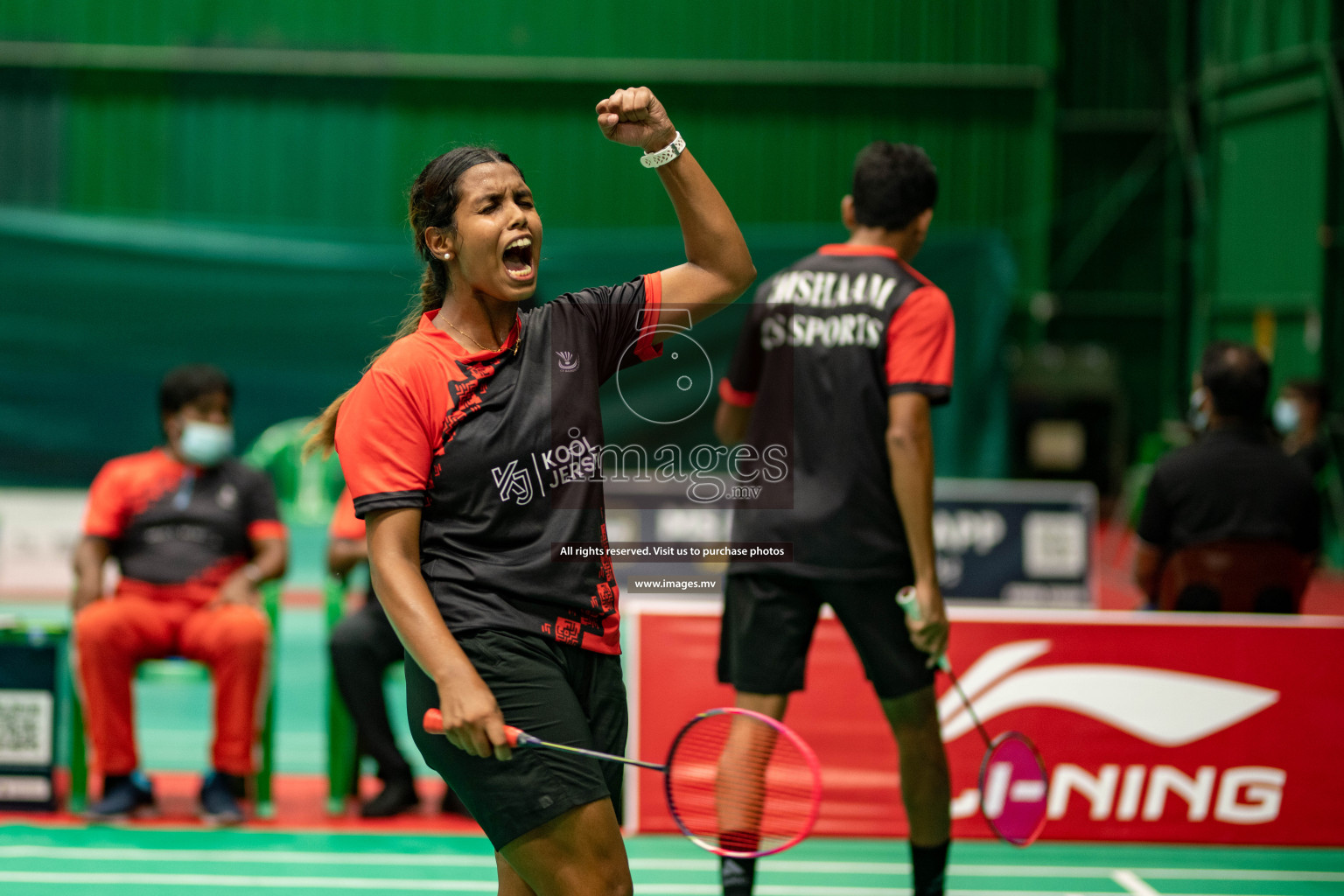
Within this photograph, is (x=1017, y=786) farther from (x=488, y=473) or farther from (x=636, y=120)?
(x=636, y=120)

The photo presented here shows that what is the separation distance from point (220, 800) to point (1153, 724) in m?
3.16

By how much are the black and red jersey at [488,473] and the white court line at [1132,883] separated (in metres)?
2.46

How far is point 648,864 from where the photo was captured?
13.9 feet

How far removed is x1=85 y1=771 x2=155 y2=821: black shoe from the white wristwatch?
3302mm

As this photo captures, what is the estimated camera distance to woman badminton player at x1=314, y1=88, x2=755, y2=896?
7.11 ft

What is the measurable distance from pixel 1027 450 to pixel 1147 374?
2.18 m

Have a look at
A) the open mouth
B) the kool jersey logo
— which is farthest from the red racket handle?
the open mouth

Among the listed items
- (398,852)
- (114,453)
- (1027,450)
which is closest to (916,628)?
(398,852)

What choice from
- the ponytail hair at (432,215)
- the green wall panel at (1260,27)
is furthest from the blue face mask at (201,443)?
the green wall panel at (1260,27)

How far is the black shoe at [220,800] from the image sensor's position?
455cm

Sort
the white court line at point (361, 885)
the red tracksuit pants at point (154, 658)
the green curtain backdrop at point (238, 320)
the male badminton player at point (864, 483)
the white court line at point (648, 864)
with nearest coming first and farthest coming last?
the male badminton player at point (864, 483), the white court line at point (361, 885), the white court line at point (648, 864), the red tracksuit pants at point (154, 658), the green curtain backdrop at point (238, 320)

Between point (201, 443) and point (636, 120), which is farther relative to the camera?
point (201, 443)

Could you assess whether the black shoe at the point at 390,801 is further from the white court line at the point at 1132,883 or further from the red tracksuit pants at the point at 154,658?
the white court line at the point at 1132,883

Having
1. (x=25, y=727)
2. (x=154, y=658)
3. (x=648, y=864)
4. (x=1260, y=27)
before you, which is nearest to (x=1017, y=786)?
(x=648, y=864)
